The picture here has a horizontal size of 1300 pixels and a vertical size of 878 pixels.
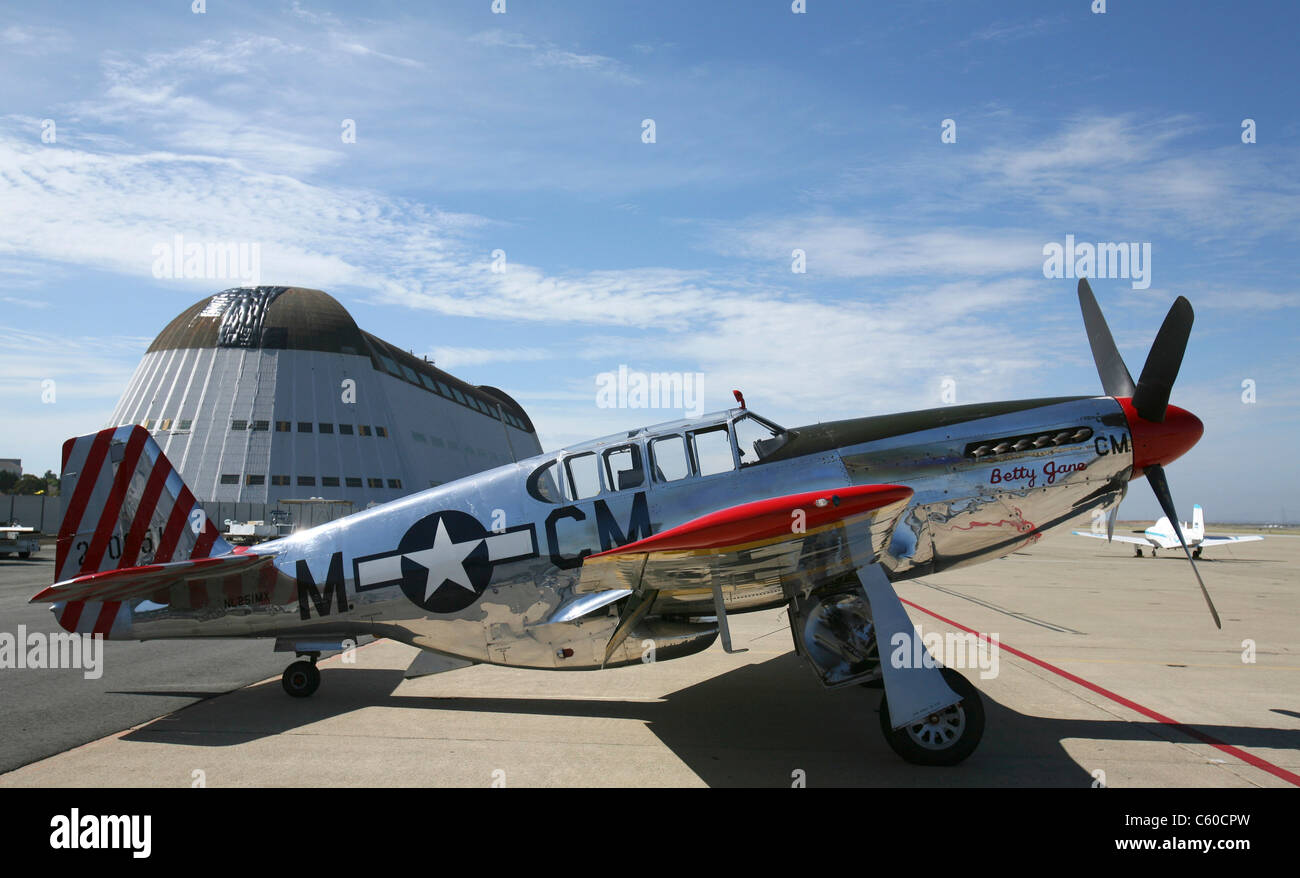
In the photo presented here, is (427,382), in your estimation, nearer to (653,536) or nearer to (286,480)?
(286,480)

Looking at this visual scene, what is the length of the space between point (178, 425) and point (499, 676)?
52.5 meters

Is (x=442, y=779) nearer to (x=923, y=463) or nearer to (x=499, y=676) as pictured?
(x=499, y=676)

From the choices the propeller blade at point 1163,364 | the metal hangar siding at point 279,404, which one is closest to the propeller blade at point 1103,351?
the propeller blade at point 1163,364

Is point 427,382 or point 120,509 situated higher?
point 427,382

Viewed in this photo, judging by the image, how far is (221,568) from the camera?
762 cm

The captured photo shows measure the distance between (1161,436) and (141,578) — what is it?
9137mm

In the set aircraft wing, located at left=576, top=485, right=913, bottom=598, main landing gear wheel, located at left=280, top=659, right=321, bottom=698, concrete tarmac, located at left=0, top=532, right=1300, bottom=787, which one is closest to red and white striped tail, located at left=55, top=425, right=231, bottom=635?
concrete tarmac, located at left=0, top=532, right=1300, bottom=787

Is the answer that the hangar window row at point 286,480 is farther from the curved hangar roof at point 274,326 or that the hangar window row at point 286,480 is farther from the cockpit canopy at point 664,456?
the cockpit canopy at point 664,456

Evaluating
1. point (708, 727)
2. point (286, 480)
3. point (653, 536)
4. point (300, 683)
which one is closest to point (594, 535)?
point (653, 536)

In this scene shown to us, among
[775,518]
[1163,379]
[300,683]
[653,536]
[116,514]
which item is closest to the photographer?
[775,518]

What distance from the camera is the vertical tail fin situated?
793 cm

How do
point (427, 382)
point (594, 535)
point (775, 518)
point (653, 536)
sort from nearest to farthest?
1. point (775, 518)
2. point (653, 536)
3. point (594, 535)
4. point (427, 382)

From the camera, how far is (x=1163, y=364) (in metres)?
6.86
